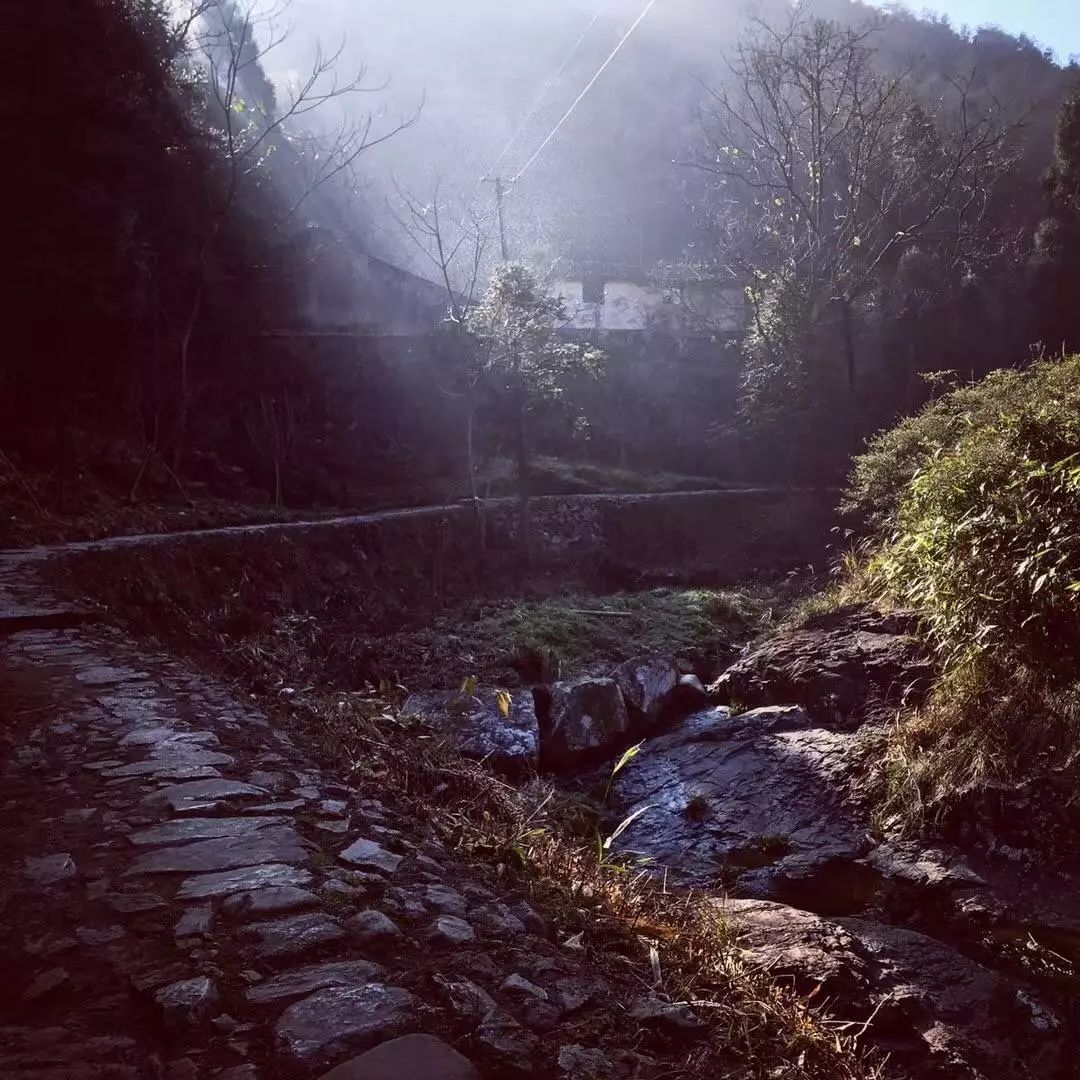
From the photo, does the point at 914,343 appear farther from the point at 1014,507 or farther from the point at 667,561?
the point at 1014,507

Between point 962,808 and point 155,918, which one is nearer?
point 155,918

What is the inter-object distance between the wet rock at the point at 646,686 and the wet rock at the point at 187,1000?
6.31m

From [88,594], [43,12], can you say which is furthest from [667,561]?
[43,12]

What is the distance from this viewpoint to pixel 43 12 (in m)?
13.4

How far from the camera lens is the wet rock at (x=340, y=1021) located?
5.58 feet

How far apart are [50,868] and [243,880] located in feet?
1.69

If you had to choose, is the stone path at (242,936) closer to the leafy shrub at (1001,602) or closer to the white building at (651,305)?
the leafy shrub at (1001,602)

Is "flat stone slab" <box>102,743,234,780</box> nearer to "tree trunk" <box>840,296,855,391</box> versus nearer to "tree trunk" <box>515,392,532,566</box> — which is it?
"tree trunk" <box>515,392,532,566</box>

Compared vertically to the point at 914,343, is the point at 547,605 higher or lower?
lower

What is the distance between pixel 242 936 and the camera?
80.9 inches

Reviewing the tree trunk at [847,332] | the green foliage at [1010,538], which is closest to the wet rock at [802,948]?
the green foliage at [1010,538]

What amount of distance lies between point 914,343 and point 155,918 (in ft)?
80.6

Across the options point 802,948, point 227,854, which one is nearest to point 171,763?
point 227,854

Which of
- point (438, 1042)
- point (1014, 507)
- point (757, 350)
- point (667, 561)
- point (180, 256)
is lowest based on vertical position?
point (667, 561)
